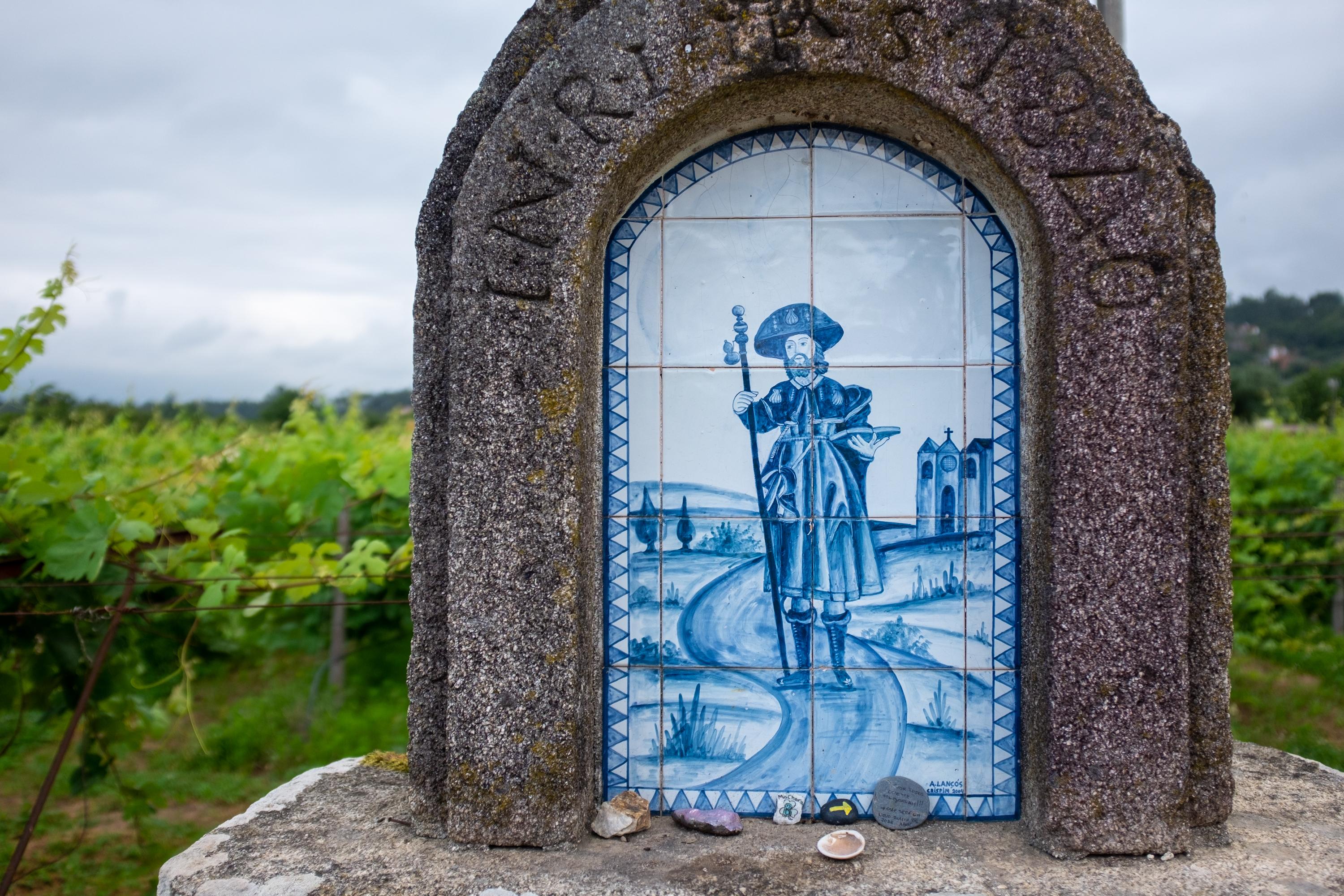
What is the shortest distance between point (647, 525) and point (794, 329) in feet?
2.30

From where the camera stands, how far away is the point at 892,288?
2.71 m

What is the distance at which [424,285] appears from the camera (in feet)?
8.68

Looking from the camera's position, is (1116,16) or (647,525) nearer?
(647,525)

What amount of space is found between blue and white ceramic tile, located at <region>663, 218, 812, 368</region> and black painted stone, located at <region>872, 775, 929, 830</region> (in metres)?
1.26

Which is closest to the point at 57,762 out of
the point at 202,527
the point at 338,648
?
the point at 202,527

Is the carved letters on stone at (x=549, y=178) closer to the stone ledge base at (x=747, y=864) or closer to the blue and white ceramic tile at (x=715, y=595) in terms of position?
the blue and white ceramic tile at (x=715, y=595)

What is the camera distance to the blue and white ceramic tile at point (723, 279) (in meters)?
2.72

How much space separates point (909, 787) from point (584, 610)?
3.45 ft

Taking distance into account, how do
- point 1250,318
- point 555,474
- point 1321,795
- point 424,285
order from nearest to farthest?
point 555,474, point 424,285, point 1321,795, point 1250,318

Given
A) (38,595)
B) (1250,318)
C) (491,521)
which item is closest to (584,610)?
(491,521)

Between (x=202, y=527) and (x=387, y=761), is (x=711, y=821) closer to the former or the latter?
(x=387, y=761)

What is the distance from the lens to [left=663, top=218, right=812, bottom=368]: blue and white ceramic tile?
2721 millimetres

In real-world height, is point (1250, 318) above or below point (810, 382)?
above

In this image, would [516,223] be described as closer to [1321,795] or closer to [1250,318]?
[1321,795]
